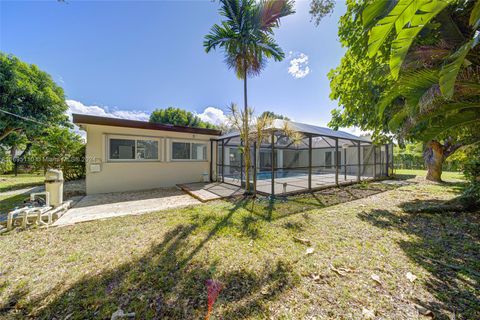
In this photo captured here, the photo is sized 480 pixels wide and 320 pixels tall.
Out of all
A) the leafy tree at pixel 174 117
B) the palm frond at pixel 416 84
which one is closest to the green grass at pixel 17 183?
the palm frond at pixel 416 84

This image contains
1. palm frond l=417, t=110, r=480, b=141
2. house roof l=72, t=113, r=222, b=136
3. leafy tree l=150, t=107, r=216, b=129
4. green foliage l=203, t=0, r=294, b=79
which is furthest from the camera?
leafy tree l=150, t=107, r=216, b=129

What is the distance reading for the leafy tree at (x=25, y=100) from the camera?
10.9 metres

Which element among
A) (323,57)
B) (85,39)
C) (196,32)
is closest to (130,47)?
(85,39)

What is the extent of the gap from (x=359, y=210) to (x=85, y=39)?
1097 cm

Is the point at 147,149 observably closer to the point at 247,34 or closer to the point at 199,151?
the point at 199,151

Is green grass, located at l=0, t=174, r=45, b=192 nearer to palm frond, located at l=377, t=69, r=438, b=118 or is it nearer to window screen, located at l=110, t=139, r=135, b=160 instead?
window screen, located at l=110, t=139, r=135, b=160

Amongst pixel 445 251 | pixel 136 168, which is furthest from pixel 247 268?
pixel 136 168

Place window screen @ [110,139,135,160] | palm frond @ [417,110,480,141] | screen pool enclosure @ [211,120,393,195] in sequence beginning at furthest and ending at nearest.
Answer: window screen @ [110,139,135,160], screen pool enclosure @ [211,120,393,195], palm frond @ [417,110,480,141]

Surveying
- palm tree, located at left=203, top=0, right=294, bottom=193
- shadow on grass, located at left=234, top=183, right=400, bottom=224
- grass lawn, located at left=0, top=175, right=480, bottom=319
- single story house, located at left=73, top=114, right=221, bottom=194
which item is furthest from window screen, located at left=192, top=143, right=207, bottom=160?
grass lawn, located at left=0, top=175, right=480, bottom=319

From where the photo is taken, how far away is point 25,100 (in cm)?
1184

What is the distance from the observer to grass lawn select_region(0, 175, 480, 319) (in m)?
1.72

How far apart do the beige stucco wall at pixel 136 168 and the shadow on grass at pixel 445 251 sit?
7.42 metres

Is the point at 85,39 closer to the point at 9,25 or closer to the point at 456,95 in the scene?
the point at 9,25

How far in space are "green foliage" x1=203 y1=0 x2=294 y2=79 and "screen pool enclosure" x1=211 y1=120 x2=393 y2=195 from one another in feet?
8.42
